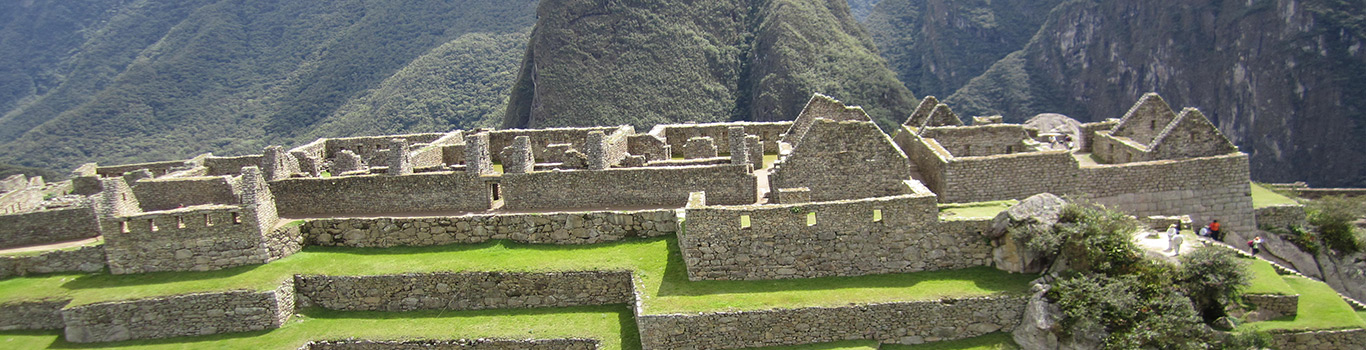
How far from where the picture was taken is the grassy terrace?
16.4 meters

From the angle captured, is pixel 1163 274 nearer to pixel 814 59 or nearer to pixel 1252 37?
pixel 814 59

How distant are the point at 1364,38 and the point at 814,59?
5428cm

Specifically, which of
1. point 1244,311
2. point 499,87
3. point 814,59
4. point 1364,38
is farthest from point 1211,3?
point 1244,311

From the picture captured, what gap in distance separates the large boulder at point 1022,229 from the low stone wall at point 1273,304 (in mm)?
3585

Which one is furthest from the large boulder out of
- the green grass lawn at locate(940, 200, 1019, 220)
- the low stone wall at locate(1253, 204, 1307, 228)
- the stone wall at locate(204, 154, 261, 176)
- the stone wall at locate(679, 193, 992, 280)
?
the stone wall at locate(204, 154, 261, 176)

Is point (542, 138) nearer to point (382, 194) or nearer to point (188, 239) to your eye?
point (382, 194)

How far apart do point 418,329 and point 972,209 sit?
1154 centimetres

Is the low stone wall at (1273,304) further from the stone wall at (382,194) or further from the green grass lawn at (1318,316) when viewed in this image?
the stone wall at (382,194)

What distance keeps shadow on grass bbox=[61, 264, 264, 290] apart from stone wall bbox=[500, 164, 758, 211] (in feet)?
19.9

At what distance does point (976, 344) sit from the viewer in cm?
1600

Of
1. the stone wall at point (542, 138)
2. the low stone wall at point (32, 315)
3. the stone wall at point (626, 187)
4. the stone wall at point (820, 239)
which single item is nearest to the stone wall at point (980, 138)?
the stone wall at point (626, 187)

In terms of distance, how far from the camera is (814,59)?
94312 mm

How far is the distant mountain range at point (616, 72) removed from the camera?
87812 mm

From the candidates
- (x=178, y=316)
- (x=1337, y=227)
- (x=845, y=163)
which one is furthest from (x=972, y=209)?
(x=178, y=316)
